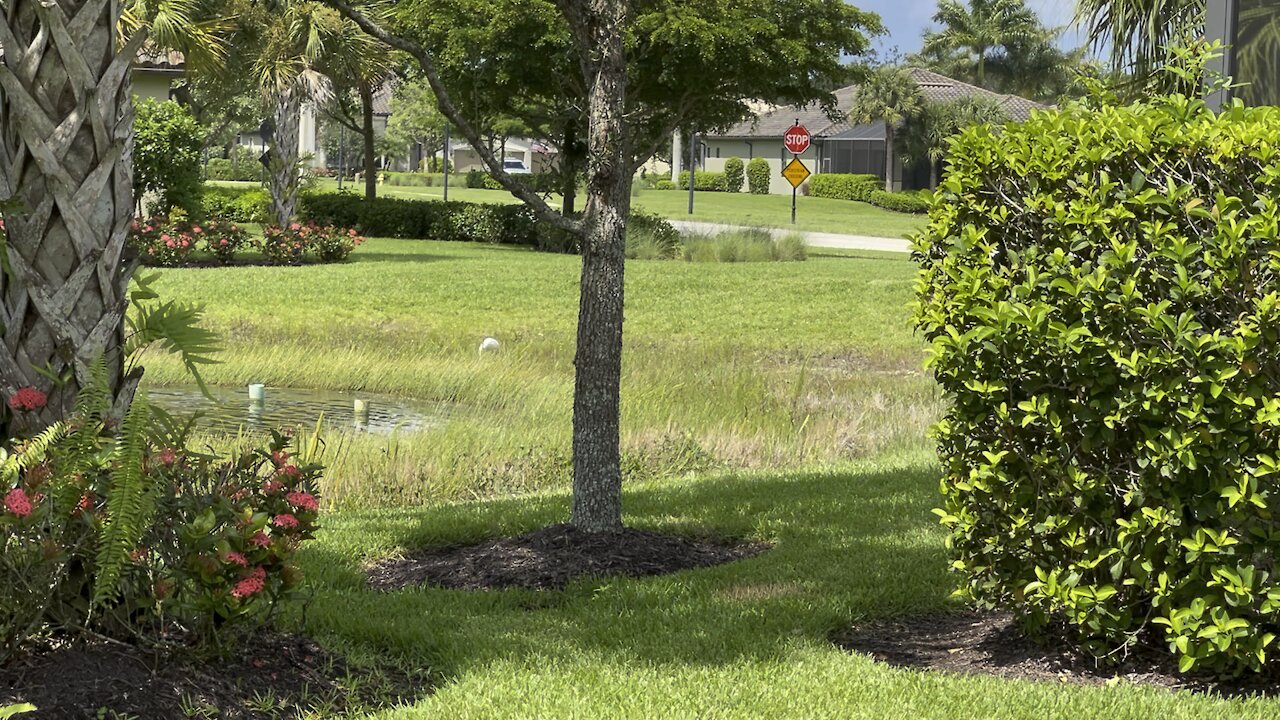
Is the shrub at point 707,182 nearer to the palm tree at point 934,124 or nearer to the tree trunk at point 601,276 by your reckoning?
the palm tree at point 934,124

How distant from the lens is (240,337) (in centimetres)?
1411

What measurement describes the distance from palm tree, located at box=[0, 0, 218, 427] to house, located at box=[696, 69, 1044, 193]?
60.0 meters

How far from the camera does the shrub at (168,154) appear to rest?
2202 centimetres

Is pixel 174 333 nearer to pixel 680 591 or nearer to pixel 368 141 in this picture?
pixel 680 591

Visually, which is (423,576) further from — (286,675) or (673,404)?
(673,404)

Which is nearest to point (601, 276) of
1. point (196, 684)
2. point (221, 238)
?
point (196, 684)

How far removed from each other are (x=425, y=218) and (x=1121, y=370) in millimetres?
28357

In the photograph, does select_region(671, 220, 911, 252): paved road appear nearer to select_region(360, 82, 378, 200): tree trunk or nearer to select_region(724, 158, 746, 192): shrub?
select_region(360, 82, 378, 200): tree trunk

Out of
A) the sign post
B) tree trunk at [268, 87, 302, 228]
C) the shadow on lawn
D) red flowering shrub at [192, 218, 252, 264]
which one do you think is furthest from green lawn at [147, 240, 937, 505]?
the sign post

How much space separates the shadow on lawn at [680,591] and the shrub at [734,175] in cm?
6677

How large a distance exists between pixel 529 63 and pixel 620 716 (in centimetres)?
2382

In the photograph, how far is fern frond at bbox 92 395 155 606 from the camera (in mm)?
3594

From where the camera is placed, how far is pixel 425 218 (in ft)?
104

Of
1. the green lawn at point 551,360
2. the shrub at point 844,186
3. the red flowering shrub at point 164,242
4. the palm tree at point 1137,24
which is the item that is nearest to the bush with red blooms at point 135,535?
the green lawn at point 551,360
